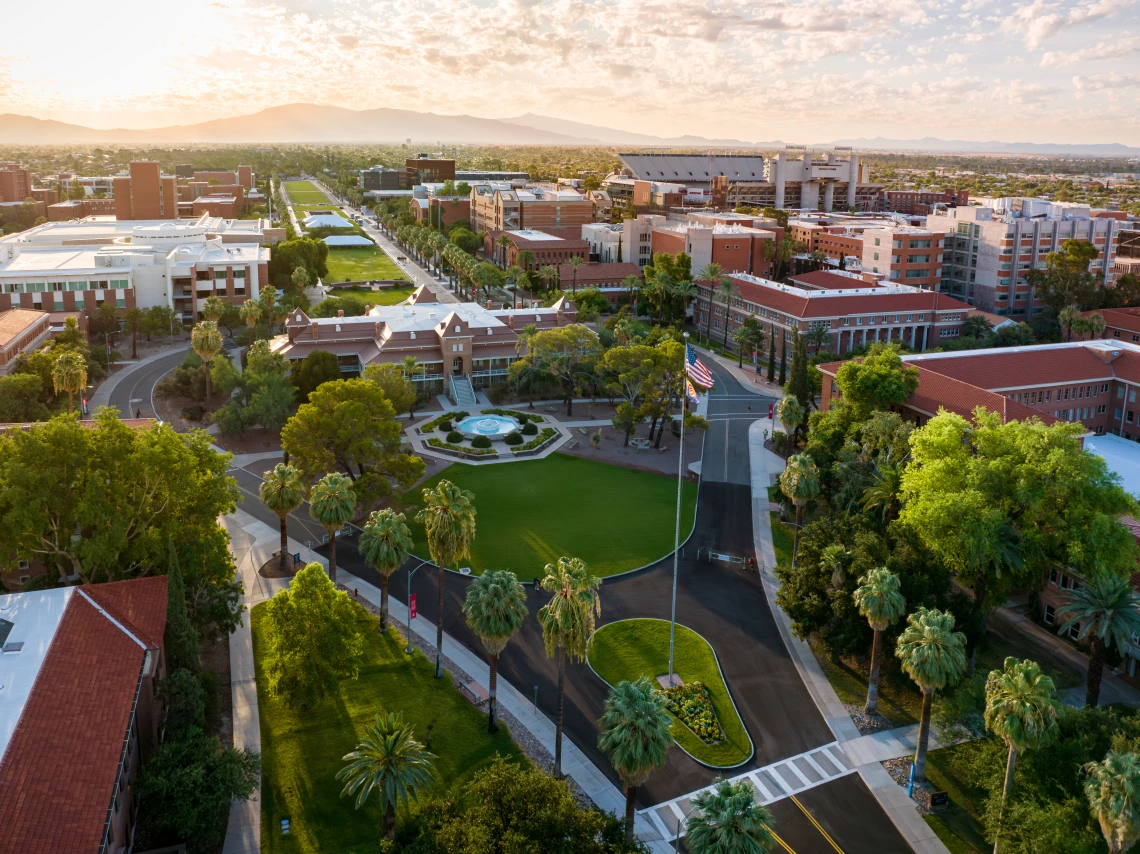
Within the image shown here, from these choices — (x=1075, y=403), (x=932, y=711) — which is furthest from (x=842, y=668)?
(x=1075, y=403)

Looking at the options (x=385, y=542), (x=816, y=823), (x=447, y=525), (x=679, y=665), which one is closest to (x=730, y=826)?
(x=816, y=823)

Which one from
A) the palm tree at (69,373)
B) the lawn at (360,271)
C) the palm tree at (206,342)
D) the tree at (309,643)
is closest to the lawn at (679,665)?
the tree at (309,643)

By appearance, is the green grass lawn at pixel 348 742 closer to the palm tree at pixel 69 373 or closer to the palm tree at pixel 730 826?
the palm tree at pixel 730 826

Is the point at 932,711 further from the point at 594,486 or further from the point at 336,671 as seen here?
the point at 594,486

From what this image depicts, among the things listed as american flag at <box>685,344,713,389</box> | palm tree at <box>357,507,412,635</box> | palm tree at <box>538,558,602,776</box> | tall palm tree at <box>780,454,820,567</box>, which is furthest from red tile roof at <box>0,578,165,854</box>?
tall palm tree at <box>780,454,820,567</box>

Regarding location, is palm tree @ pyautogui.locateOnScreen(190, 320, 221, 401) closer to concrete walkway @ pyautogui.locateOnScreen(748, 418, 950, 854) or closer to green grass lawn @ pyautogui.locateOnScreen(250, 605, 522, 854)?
green grass lawn @ pyautogui.locateOnScreen(250, 605, 522, 854)

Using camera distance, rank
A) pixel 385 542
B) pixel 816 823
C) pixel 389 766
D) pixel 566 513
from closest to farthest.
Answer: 1. pixel 389 766
2. pixel 816 823
3. pixel 385 542
4. pixel 566 513

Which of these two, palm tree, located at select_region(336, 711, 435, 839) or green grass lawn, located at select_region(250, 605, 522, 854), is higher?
palm tree, located at select_region(336, 711, 435, 839)

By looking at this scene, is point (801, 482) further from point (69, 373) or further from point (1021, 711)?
point (69, 373)
